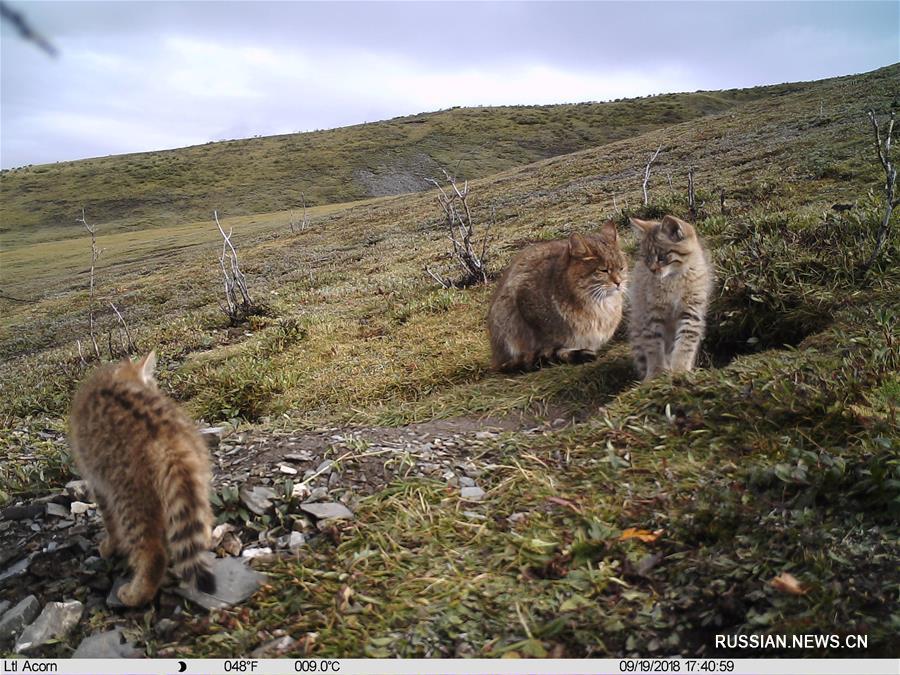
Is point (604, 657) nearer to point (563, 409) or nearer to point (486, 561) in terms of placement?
point (486, 561)

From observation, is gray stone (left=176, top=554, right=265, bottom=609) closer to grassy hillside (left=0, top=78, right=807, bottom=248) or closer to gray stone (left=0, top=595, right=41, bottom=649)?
gray stone (left=0, top=595, right=41, bottom=649)

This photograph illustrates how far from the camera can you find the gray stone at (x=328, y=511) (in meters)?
4.28

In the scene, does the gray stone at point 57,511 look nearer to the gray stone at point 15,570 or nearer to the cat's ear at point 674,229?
the gray stone at point 15,570

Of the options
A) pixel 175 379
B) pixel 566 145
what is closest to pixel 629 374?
pixel 175 379

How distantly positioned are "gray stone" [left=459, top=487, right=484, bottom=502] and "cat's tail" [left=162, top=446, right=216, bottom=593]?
1.65m

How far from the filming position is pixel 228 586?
374 cm

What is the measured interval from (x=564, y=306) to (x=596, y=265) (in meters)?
0.61

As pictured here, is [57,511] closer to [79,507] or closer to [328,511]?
[79,507]

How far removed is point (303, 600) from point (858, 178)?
1631 centimetres

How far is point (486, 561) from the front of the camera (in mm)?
3730

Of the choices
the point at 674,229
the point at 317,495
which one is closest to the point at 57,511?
the point at 317,495

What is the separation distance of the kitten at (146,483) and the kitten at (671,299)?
15.0ft

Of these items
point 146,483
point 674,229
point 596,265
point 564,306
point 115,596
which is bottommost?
point 115,596

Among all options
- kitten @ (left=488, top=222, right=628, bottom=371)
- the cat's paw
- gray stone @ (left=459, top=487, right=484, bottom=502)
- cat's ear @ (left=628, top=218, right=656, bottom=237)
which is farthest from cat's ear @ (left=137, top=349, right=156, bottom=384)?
cat's ear @ (left=628, top=218, right=656, bottom=237)
